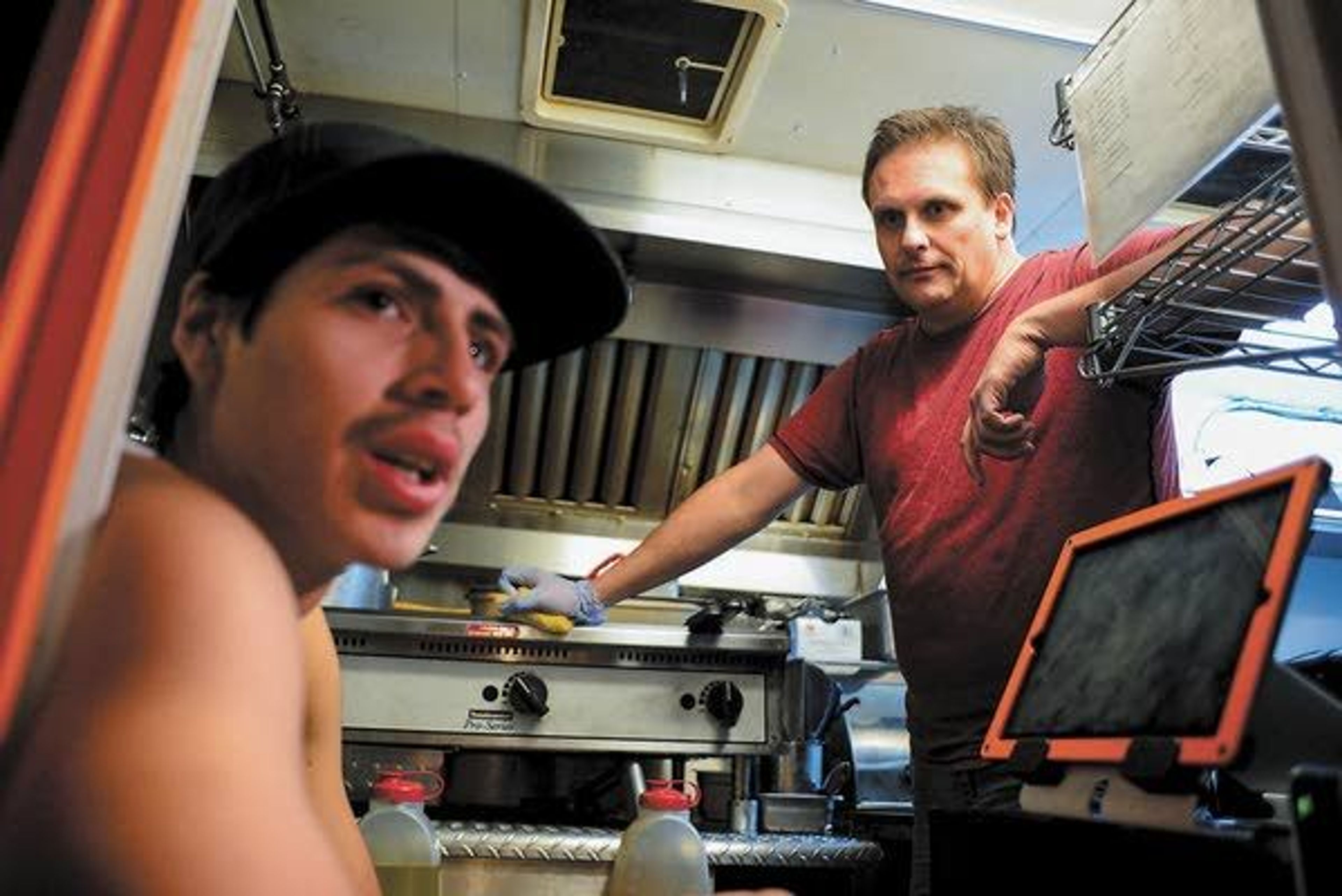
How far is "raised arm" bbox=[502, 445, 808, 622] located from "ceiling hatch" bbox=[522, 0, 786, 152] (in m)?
0.71

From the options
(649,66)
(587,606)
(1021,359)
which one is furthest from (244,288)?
(649,66)

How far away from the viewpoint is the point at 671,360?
225 centimetres

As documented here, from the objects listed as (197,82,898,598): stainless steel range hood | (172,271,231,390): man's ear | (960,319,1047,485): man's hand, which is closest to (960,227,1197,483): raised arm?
(960,319,1047,485): man's hand

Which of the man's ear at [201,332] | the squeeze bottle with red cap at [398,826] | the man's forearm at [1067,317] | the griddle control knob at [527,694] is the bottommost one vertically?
the squeeze bottle with red cap at [398,826]

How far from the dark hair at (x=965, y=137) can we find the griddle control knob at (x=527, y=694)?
0.97 meters

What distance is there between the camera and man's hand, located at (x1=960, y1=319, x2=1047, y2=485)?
3.26 feet

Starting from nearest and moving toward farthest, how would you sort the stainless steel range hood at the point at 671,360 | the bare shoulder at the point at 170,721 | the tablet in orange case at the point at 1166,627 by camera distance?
the bare shoulder at the point at 170,721
the tablet in orange case at the point at 1166,627
the stainless steel range hood at the point at 671,360

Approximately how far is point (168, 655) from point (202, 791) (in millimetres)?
51

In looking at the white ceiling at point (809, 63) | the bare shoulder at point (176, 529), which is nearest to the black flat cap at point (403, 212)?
the bare shoulder at point (176, 529)

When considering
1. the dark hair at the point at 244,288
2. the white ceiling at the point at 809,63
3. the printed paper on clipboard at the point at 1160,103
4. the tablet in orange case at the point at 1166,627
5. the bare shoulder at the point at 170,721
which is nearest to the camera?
the bare shoulder at the point at 170,721

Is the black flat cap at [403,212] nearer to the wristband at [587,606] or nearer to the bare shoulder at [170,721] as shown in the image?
the bare shoulder at [170,721]

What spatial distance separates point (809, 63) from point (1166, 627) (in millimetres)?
1437

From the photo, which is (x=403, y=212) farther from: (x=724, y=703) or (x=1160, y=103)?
(x=724, y=703)

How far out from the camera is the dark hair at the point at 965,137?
146 centimetres
